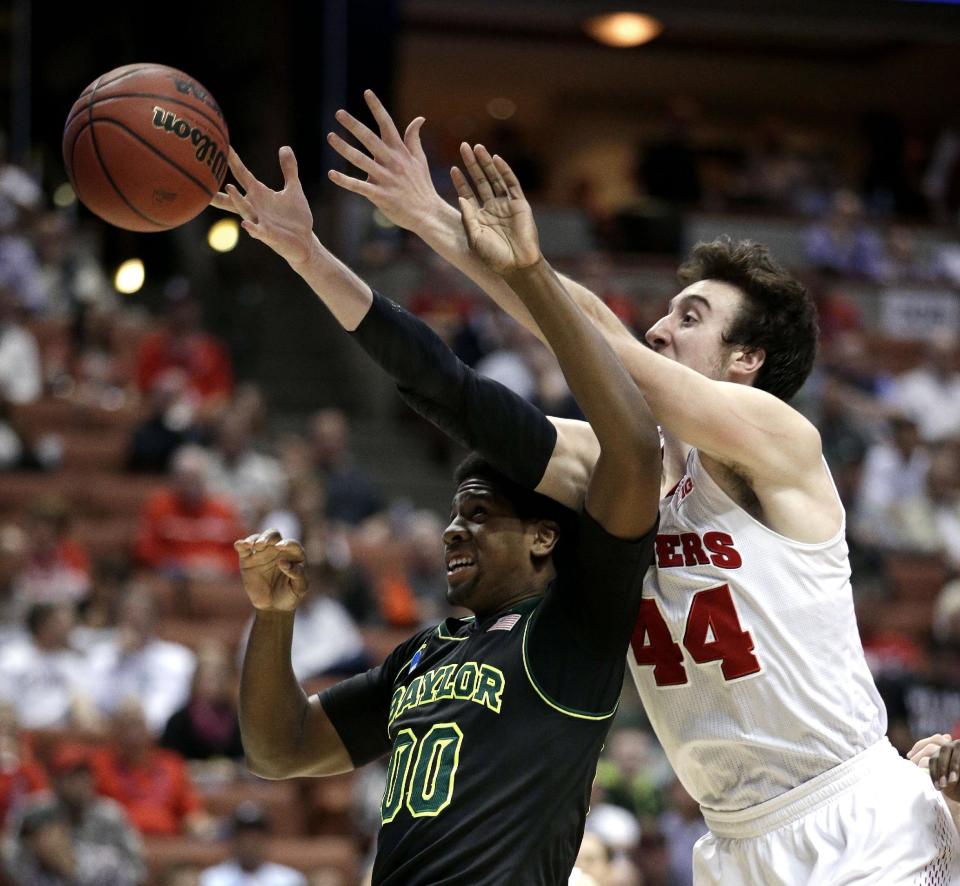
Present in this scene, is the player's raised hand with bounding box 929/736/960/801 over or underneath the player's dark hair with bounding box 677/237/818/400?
underneath

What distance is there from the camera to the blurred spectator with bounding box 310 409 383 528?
11.9 m

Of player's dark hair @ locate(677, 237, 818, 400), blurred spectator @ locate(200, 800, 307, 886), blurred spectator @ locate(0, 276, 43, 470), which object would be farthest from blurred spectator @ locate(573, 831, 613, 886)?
blurred spectator @ locate(0, 276, 43, 470)

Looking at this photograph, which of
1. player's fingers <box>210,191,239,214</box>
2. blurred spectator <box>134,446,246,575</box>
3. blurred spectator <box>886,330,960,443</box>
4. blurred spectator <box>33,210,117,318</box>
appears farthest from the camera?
blurred spectator <box>886,330,960,443</box>

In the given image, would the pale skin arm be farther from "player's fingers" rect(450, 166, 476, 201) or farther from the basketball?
the basketball

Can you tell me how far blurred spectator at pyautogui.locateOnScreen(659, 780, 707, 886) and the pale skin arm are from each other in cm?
532

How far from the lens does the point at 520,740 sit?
3420 mm

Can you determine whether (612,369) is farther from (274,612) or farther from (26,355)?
(26,355)

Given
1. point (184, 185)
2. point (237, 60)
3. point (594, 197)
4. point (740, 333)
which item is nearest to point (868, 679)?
point (740, 333)

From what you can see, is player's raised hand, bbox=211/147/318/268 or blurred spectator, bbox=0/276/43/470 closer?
player's raised hand, bbox=211/147/318/268

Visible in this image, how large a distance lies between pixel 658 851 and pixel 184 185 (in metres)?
5.80

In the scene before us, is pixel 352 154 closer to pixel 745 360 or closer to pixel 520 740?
pixel 745 360

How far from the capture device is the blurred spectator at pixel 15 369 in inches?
448

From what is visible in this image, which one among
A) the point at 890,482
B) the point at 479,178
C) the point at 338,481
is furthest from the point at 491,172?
the point at 890,482

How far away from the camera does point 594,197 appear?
21.6 meters
